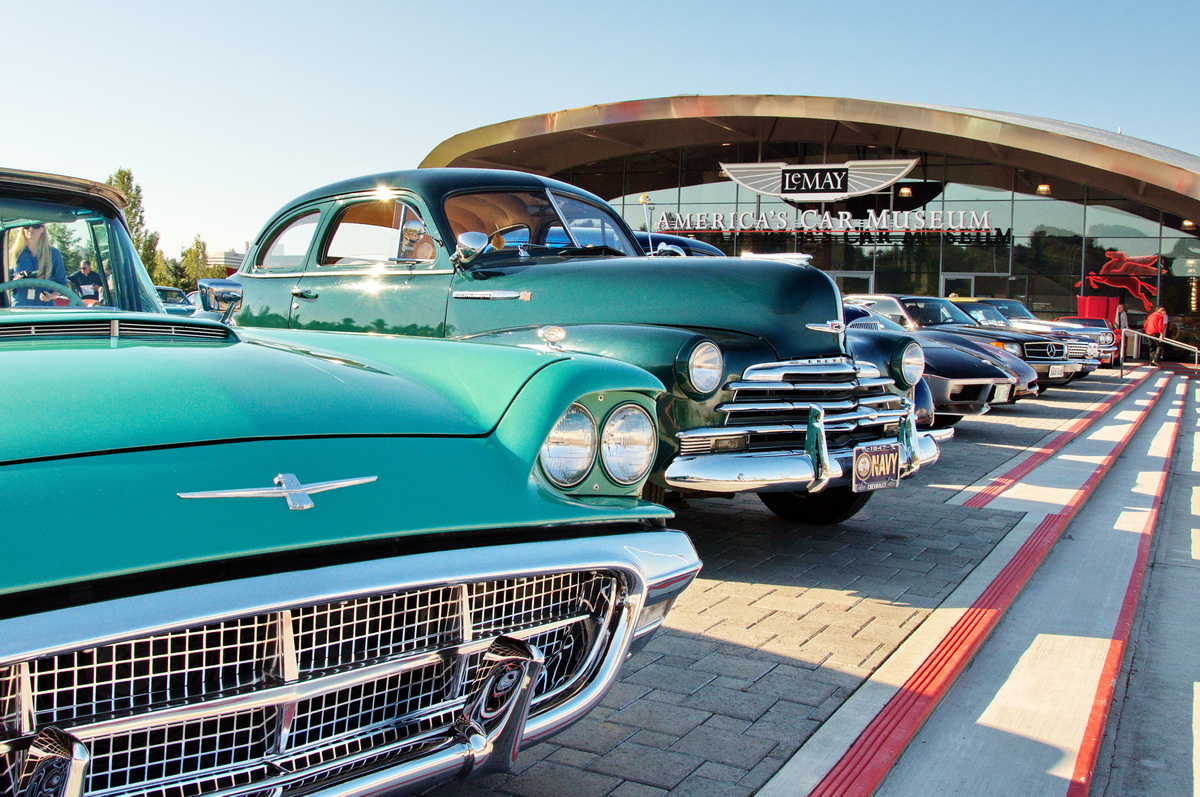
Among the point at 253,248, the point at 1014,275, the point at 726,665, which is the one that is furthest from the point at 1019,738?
the point at 1014,275

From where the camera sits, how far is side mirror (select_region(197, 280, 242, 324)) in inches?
135

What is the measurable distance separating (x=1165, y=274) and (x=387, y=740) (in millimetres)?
30620

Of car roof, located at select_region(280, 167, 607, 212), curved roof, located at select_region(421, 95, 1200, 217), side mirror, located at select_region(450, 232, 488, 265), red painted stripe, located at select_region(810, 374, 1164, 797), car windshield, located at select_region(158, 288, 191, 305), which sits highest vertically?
curved roof, located at select_region(421, 95, 1200, 217)

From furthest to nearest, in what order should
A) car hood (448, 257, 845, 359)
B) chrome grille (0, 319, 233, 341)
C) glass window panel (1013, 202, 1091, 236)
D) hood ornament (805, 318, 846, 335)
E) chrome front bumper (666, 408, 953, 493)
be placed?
glass window panel (1013, 202, 1091, 236) < hood ornament (805, 318, 846, 335) < car hood (448, 257, 845, 359) < chrome front bumper (666, 408, 953, 493) < chrome grille (0, 319, 233, 341)

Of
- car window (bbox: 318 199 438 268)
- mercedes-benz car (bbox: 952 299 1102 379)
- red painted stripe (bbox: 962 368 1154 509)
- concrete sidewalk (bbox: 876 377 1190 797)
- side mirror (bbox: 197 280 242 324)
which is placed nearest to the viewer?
concrete sidewalk (bbox: 876 377 1190 797)

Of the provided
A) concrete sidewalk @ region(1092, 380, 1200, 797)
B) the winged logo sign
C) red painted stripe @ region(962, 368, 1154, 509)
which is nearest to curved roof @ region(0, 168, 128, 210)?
concrete sidewalk @ region(1092, 380, 1200, 797)

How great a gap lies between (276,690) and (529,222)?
373 cm

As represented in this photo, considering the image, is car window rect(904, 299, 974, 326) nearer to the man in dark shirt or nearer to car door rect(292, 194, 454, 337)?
car door rect(292, 194, 454, 337)

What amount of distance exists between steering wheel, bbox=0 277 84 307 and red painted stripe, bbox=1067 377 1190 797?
292 cm

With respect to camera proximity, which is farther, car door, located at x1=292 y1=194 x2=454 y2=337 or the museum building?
the museum building

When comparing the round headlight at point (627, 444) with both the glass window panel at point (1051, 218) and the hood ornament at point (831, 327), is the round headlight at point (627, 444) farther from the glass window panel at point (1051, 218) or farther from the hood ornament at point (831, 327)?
the glass window panel at point (1051, 218)

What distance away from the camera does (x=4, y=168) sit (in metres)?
2.83

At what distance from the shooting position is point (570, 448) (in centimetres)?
203

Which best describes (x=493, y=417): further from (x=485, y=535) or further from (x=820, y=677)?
(x=820, y=677)
